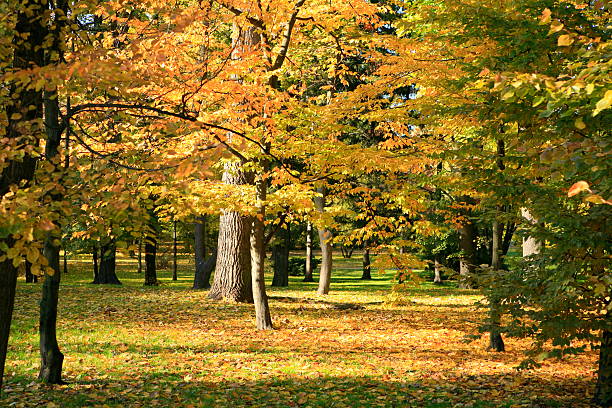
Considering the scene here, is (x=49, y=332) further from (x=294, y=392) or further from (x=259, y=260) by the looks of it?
(x=259, y=260)

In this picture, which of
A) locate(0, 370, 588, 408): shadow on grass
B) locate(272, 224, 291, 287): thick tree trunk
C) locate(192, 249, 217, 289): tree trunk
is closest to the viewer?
locate(0, 370, 588, 408): shadow on grass

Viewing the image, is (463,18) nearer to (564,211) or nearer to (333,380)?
(564,211)

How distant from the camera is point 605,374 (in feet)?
19.6

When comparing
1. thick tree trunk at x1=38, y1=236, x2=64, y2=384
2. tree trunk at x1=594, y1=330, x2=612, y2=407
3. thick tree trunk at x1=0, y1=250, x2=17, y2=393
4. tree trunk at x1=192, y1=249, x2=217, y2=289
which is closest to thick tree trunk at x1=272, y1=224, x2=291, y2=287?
tree trunk at x1=192, y1=249, x2=217, y2=289

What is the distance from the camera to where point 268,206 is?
11.0 m

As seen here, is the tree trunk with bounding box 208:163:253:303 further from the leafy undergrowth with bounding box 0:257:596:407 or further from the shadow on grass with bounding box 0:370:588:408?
the shadow on grass with bounding box 0:370:588:408

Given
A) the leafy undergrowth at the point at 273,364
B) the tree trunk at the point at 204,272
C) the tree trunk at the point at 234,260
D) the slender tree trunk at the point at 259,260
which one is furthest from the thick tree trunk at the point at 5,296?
the tree trunk at the point at 204,272

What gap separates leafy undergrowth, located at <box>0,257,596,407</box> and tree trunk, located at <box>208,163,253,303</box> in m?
1.23

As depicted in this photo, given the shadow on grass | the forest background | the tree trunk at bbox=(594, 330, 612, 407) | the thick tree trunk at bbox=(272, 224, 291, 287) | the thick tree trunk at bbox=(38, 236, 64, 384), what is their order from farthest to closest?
the thick tree trunk at bbox=(272, 224, 291, 287), the thick tree trunk at bbox=(38, 236, 64, 384), the shadow on grass, the tree trunk at bbox=(594, 330, 612, 407), the forest background

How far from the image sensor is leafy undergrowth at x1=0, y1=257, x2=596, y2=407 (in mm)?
6570

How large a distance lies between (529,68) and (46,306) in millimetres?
6381

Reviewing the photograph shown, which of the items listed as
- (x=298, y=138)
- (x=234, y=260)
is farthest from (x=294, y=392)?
(x=234, y=260)

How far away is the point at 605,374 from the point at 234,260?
10.9 m

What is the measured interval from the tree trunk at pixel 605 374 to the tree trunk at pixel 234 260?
10.4m
